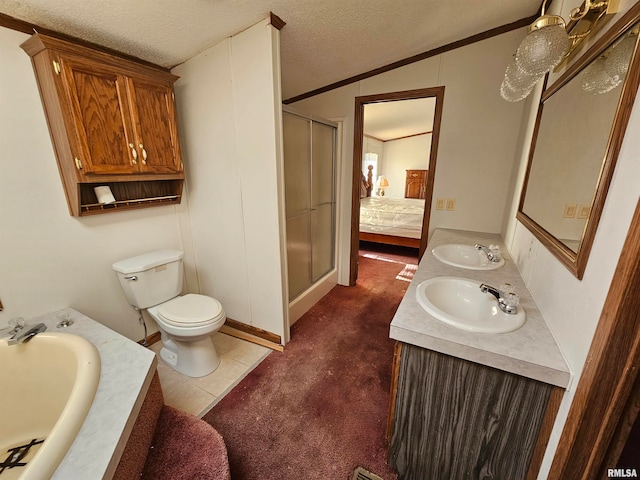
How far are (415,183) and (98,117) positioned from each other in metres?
6.65

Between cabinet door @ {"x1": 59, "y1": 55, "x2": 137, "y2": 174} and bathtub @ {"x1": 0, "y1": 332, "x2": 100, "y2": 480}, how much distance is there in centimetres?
93

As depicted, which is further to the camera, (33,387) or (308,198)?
(308,198)

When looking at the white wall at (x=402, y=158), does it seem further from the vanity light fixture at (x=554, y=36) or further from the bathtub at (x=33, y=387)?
the bathtub at (x=33, y=387)

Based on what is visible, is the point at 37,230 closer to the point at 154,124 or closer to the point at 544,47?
the point at 154,124

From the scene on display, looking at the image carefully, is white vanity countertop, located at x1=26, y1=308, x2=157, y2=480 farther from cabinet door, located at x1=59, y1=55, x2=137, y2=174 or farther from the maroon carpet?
cabinet door, located at x1=59, y1=55, x2=137, y2=174

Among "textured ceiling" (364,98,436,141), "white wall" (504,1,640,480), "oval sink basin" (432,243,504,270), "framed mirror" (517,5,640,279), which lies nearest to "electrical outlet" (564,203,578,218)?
"framed mirror" (517,5,640,279)

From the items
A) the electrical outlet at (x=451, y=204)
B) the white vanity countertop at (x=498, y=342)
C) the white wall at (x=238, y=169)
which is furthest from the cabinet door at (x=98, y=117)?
the electrical outlet at (x=451, y=204)

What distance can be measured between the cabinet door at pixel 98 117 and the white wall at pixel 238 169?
490 millimetres

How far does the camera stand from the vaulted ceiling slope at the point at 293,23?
4.35 ft

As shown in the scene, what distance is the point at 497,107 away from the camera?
2131 millimetres

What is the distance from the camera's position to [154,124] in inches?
69.0

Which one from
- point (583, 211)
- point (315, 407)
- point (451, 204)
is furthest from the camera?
point (451, 204)

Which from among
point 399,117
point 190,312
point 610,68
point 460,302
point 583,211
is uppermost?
point 399,117

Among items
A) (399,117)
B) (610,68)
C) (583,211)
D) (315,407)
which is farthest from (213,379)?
(399,117)
